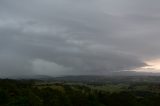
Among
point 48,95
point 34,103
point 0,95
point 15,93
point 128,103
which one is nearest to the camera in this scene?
point 34,103

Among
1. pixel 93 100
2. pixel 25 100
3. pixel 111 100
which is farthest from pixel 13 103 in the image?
pixel 111 100

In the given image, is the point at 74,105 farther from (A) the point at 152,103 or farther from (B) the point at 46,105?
(A) the point at 152,103

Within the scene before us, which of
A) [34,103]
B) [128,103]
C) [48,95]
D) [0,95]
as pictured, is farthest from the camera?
[48,95]

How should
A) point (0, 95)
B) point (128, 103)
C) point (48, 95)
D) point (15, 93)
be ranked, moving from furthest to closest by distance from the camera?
point (48, 95) → point (15, 93) → point (128, 103) → point (0, 95)

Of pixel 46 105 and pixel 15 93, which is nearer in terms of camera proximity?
pixel 46 105

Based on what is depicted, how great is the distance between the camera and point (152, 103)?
10462 centimetres

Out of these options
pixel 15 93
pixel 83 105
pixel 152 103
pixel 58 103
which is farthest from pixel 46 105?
pixel 152 103

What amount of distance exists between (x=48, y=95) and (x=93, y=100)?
23.4 meters

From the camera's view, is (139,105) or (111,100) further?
(111,100)

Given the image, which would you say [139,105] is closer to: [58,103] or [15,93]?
[58,103]

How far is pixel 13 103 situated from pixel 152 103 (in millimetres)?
48893

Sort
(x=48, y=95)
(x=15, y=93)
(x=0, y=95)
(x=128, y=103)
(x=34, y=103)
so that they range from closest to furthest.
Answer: (x=34, y=103) < (x=0, y=95) < (x=128, y=103) < (x=15, y=93) < (x=48, y=95)

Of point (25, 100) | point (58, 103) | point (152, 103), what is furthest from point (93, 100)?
point (25, 100)

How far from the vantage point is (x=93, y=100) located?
339 feet
